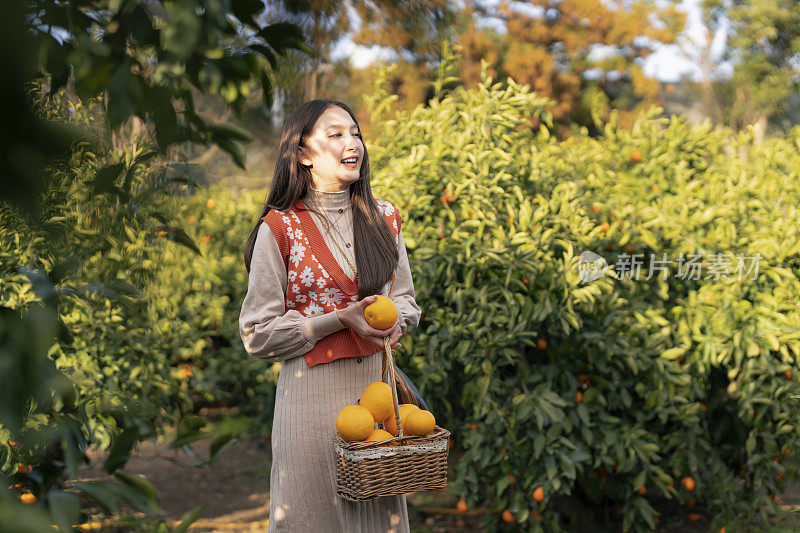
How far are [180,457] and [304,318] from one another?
341 cm

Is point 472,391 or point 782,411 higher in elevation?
point 472,391

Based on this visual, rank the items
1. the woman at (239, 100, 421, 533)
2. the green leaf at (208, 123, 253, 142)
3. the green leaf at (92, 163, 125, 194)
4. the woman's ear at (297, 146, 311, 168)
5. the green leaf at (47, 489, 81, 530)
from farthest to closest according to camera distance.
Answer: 1. the woman's ear at (297, 146, 311, 168)
2. the woman at (239, 100, 421, 533)
3. the green leaf at (208, 123, 253, 142)
4. the green leaf at (92, 163, 125, 194)
5. the green leaf at (47, 489, 81, 530)

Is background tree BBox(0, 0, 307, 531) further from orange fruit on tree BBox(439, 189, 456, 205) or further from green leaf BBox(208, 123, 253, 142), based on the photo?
orange fruit on tree BBox(439, 189, 456, 205)

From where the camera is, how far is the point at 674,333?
10.4 feet

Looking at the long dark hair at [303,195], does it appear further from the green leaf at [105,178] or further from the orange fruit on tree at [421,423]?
the green leaf at [105,178]

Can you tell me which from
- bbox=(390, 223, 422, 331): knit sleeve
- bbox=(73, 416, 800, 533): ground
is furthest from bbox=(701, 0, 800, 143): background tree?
bbox=(390, 223, 422, 331): knit sleeve

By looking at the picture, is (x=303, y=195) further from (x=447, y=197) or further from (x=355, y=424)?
(x=447, y=197)

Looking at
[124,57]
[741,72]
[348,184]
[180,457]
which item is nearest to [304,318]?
[348,184]

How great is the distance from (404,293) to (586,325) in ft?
4.31

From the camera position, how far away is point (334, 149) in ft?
6.10

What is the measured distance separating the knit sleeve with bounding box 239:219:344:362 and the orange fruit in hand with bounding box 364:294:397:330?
104 millimetres

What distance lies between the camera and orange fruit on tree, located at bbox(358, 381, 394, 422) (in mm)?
1685

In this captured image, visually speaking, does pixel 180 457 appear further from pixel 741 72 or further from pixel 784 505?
pixel 741 72

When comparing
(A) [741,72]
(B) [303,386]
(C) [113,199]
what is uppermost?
(A) [741,72]
